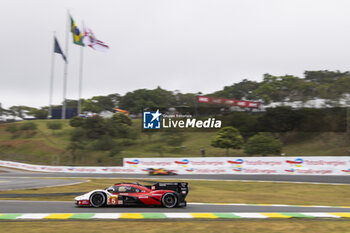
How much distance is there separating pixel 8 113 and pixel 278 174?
321 feet

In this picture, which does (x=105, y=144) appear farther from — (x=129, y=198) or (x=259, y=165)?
(x=129, y=198)

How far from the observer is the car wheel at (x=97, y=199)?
1248 centimetres

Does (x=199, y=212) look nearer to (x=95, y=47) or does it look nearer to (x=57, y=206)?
(x=57, y=206)

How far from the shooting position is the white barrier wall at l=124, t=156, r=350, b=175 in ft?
98.4

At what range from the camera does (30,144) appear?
61.9 m

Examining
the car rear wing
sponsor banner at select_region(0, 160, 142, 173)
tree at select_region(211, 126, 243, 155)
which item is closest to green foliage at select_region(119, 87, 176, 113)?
sponsor banner at select_region(0, 160, 142, 173)

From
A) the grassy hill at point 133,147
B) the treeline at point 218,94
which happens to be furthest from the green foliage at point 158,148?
the treeline at point 218,94

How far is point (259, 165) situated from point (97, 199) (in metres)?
22.1

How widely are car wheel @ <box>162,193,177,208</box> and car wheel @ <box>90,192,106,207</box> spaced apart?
2.22 meters

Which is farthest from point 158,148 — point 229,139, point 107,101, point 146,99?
point 107,101

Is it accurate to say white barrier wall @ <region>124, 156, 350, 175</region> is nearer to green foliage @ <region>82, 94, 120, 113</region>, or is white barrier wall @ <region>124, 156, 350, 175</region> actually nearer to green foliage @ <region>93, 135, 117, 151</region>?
green foliage @ <region>93, 135, 117, 151</region>

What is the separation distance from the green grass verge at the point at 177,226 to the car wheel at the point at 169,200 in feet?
8.50

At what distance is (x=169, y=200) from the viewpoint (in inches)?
495

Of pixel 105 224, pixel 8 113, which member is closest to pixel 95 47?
pixel 105 224
